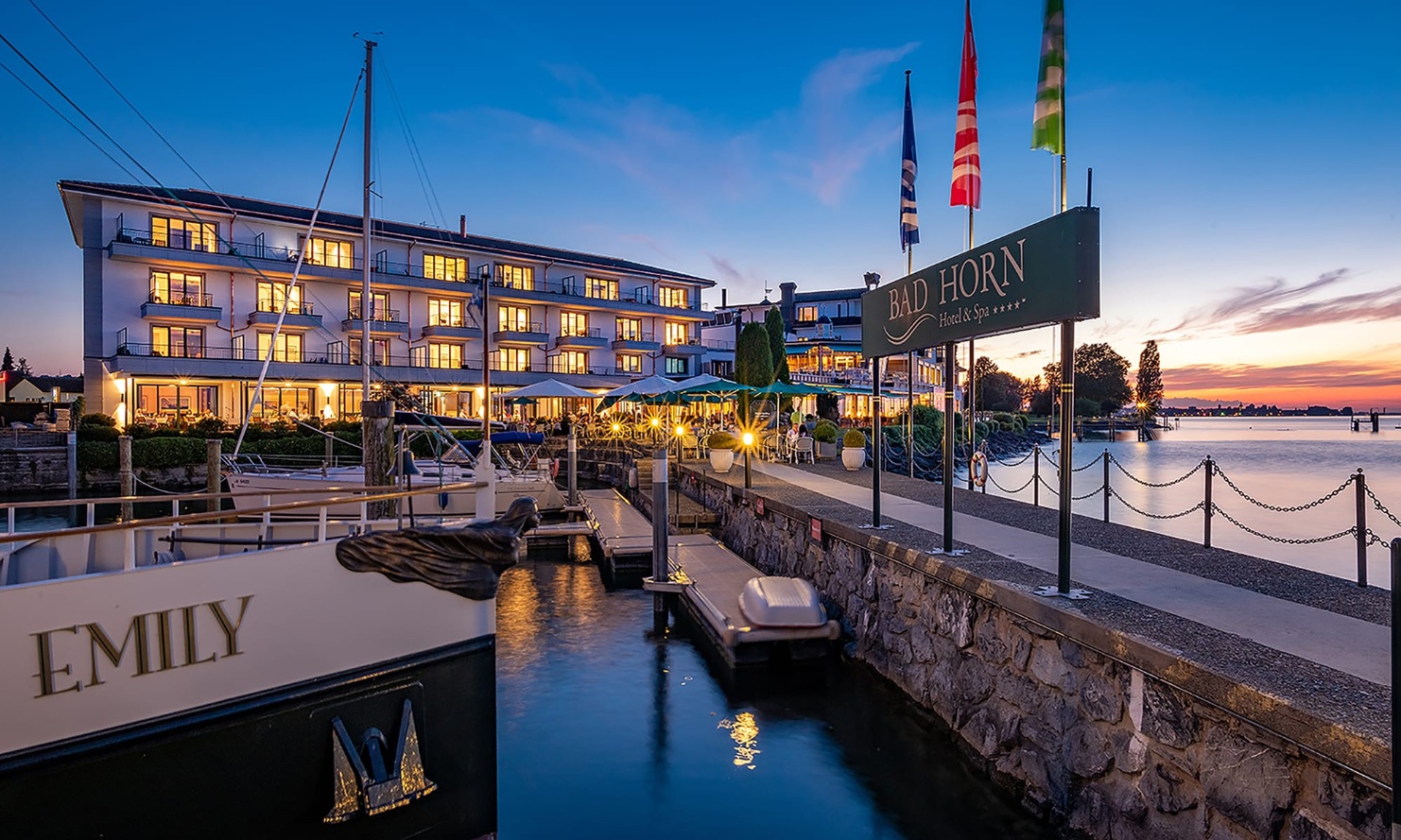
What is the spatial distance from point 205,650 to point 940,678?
21.8 feet

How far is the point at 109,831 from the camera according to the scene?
4453mm

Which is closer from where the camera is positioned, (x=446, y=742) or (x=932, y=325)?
(x=446, y=742)

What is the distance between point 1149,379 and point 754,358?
108243 millimetres

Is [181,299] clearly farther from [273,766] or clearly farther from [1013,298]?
[1013,298]

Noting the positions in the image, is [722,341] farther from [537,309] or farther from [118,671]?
[118,671]

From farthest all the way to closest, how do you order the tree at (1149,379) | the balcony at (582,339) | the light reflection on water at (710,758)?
the tree at (1149,379)
the balcony at (582,339)
the light reflection on water at (710,758)

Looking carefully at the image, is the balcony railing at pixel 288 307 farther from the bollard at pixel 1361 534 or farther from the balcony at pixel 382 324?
the bollard at pixel 1361 534

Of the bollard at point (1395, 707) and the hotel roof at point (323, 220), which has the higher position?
the hotel roof at point (323, 220)

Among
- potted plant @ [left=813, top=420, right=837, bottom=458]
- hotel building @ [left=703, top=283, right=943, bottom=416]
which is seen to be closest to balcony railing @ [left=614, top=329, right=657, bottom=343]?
hotel building @ [left=703, top=283, right=943, bottom=416]

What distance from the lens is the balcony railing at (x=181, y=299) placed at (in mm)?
35031

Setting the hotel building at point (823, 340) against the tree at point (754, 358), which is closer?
the tree at point (754, 358)

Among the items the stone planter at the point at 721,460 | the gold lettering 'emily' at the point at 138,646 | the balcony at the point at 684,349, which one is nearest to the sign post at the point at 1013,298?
the gold lettering 'emily' at the point at 138,646

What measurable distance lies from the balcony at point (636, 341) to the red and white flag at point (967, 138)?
41960 mm

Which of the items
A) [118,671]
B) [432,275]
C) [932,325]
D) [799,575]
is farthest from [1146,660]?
[432,275]
